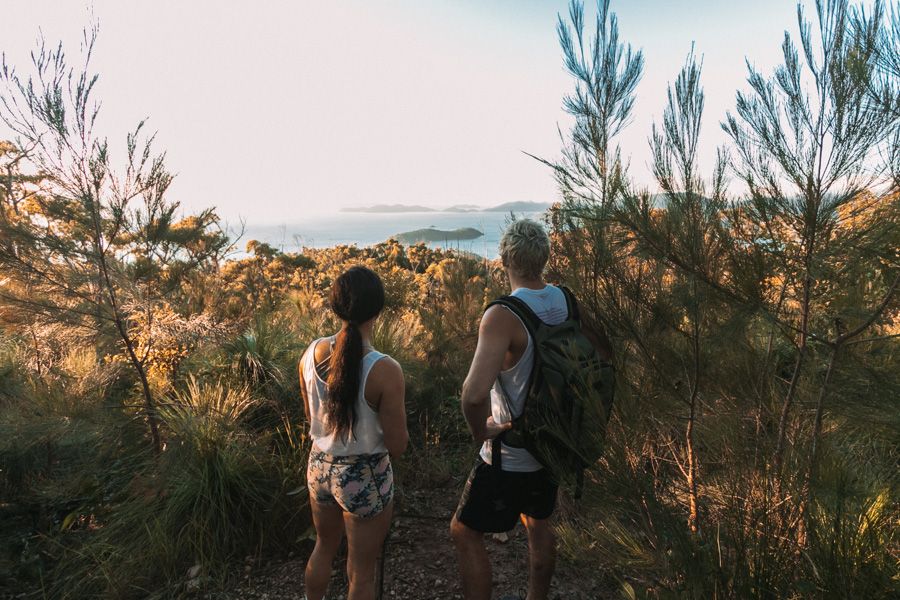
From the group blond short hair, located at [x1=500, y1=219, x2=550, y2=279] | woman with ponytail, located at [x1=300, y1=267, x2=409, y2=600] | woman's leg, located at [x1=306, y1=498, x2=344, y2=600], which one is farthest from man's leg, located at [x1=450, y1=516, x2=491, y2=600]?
blond short hair, located at [x1=500, y1=219, x2=550, y2=279]

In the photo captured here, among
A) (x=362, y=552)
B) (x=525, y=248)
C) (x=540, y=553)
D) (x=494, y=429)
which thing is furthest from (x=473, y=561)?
(x=525, y=248)

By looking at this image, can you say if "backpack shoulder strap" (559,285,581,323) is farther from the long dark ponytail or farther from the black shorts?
the long dark ponytail

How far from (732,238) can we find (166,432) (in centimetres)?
442

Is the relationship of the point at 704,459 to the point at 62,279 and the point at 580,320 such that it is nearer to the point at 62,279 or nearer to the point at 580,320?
the point at 580,320

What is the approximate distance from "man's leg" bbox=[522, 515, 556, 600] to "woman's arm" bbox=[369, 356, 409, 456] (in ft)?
2.54

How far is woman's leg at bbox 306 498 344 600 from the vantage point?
246 cm

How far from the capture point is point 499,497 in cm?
234

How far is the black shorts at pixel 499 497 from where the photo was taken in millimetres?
2336

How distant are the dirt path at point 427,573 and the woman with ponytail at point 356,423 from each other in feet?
3.10

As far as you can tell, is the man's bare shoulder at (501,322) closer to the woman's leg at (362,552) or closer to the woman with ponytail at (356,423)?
the woman with ponytail at (356,423)

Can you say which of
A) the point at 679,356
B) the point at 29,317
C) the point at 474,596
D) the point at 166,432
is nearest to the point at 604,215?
the point at 679,356

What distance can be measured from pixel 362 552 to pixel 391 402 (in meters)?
0.73

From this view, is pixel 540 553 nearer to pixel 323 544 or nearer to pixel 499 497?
pixel 499 497

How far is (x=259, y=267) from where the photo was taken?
1040 cm
